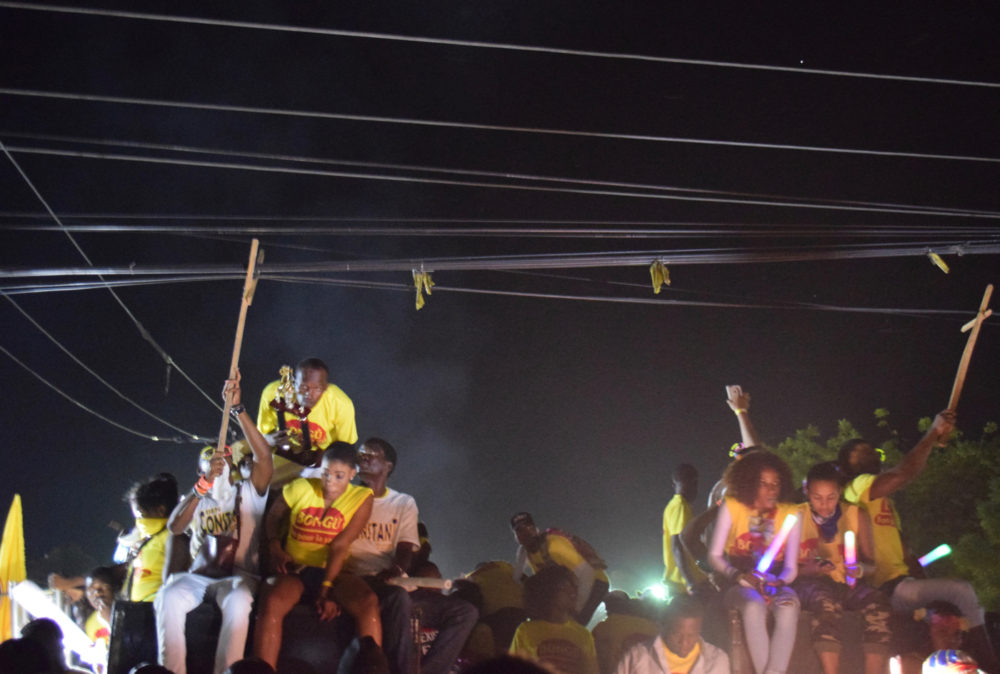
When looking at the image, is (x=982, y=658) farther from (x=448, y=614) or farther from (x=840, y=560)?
(x=448, y=614)

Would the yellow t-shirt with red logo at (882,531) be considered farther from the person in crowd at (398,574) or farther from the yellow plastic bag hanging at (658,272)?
the person in crowd at (398,574)

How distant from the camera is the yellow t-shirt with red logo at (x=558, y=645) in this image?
6879 millimetres

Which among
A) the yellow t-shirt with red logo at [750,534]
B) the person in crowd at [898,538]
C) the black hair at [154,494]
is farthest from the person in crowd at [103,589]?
the person in crowd at [898,538]

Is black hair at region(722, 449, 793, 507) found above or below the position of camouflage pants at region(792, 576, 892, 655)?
above

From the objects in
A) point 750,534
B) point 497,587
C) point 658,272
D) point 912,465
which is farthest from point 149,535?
point 912,465

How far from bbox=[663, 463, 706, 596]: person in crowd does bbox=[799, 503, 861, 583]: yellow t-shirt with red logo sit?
1084 mm

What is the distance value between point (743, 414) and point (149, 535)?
5462mm

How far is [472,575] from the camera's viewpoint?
8.11m

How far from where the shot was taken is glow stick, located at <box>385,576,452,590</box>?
6.68m

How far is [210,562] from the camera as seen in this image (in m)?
6.96

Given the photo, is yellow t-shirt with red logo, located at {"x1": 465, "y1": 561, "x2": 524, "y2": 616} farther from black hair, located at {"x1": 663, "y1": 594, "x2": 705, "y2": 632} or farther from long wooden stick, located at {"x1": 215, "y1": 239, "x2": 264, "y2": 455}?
long wooden stick, located at {"x1": 215, "y1": 239, "x2": 264, "y2": 455}

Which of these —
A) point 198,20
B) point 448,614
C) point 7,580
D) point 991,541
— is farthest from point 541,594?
point 991,541

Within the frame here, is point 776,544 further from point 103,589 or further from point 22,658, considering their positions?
point 103,589

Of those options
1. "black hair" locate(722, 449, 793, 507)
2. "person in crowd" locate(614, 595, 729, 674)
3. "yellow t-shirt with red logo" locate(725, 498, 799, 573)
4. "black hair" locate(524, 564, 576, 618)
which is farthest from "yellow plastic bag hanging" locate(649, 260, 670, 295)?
"person in crowd" locate(614, 595, 729, 674)
